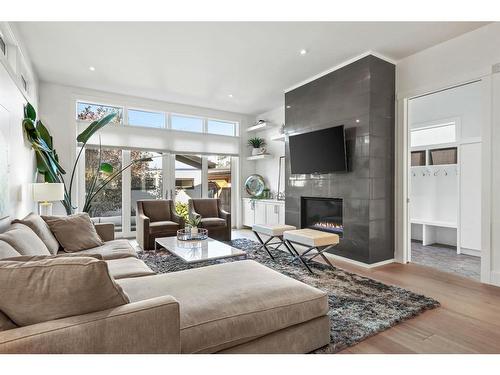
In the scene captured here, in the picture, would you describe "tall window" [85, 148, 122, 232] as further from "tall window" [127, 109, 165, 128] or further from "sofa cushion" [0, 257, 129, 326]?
"sofa cushion" [0, 257, 129, 326]

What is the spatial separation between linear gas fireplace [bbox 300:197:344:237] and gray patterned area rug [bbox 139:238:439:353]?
0.84 meters

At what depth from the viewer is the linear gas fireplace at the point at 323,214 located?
13.8 feet

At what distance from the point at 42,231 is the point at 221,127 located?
189 inches

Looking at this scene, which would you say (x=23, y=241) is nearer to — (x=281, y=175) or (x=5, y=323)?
(x=5, y=323)

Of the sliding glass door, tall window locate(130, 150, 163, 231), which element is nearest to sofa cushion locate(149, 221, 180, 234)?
the sliding glass door

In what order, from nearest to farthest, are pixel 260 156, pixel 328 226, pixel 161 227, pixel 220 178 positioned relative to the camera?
pixel 328 226
pixel 161 227
pixel 260 156
pixel 220 178

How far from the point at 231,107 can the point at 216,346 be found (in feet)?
18.6

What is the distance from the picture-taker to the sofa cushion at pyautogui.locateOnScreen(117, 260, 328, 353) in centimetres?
140

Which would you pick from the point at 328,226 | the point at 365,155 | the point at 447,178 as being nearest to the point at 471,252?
the point at 447,178

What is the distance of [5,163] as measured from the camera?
2.57 meters

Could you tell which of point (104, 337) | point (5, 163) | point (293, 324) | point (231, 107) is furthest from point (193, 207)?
point (104, 337)

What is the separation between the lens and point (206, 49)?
362cm

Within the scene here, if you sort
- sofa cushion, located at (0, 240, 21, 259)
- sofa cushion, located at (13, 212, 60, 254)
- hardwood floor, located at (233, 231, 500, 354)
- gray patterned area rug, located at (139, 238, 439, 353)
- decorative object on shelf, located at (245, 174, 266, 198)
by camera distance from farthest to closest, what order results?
1. decorative object on shelf, located at (245, 174, 266, 198)
2. sofa cushion, located at (13, 212, 60, 254)
3. gray patterned area rug, located at (139, 238, 439, 353)
4. hardwood floor, located at (233, 231, 500, 354)
5. sofa cushion, located at (0, 240, 21, 259)

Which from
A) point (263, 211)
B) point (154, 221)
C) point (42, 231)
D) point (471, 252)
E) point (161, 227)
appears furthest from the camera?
point (263, 211)
